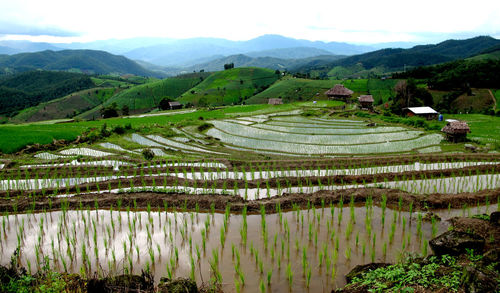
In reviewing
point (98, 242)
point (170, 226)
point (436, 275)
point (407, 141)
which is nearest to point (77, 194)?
point (98, 242)

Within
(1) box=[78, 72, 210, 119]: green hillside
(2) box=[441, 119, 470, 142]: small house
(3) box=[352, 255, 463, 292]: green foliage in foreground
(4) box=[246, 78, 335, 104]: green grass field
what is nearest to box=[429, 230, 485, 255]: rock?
(3) box=[352, 255, 463, 292]: green foliage in foreground

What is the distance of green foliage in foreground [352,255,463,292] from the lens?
19.2 feet

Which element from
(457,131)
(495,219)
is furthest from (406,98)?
(495,219)

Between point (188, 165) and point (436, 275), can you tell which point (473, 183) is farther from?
point (188, 165)

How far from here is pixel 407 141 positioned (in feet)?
78.1

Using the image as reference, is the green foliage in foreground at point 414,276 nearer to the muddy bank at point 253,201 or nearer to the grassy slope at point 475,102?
the muddy bank at point 253,201

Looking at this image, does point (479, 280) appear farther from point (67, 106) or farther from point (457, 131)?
point (67, 106)

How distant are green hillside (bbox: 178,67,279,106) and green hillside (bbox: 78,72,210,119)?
12.9 m

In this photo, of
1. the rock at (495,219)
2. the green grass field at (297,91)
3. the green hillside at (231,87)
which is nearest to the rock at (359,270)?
the rock at (495,219)

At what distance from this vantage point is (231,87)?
102 meters

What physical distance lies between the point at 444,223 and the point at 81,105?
429 feet

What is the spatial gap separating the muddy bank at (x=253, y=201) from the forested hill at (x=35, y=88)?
125 meters

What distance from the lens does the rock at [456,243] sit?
7016mm

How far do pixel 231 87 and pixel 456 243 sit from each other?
98.3 m
